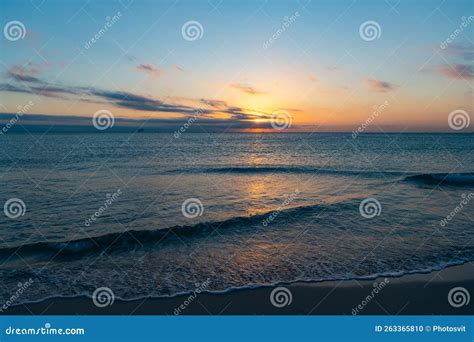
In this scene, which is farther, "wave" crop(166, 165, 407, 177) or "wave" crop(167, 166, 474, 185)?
"wave" crop(166, 165, 407, 177)

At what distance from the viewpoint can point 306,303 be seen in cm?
739

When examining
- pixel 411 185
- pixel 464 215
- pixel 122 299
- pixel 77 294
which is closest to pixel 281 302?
pixel 122 299

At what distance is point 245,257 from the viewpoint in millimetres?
9859

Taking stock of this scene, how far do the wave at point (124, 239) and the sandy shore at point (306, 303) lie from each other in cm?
331

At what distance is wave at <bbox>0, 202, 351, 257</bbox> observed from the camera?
412 inches

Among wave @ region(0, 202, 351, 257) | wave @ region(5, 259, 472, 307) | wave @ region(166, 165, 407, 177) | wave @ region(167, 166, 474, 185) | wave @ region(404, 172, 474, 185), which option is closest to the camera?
wave @ region(5, 259, 472, 307)

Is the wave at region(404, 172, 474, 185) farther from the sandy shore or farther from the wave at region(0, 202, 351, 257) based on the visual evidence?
the sandy shore

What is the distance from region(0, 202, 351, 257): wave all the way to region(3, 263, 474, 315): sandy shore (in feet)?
10.9

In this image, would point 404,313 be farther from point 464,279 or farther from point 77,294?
point 77,294

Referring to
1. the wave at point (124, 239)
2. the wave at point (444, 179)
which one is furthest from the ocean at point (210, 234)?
the wave at point (444, 179)

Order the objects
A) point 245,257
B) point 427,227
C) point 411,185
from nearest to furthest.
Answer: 1. point 245,257
2. point 427,227
3. point 411,185

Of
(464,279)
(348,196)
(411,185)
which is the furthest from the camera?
(411,185)

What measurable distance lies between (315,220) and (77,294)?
9537mm

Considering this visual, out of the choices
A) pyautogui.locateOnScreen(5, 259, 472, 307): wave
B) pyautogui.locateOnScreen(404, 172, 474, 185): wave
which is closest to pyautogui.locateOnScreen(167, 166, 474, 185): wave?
pyautogui.locateOnScreen(404, 172, 474, 185): wave
